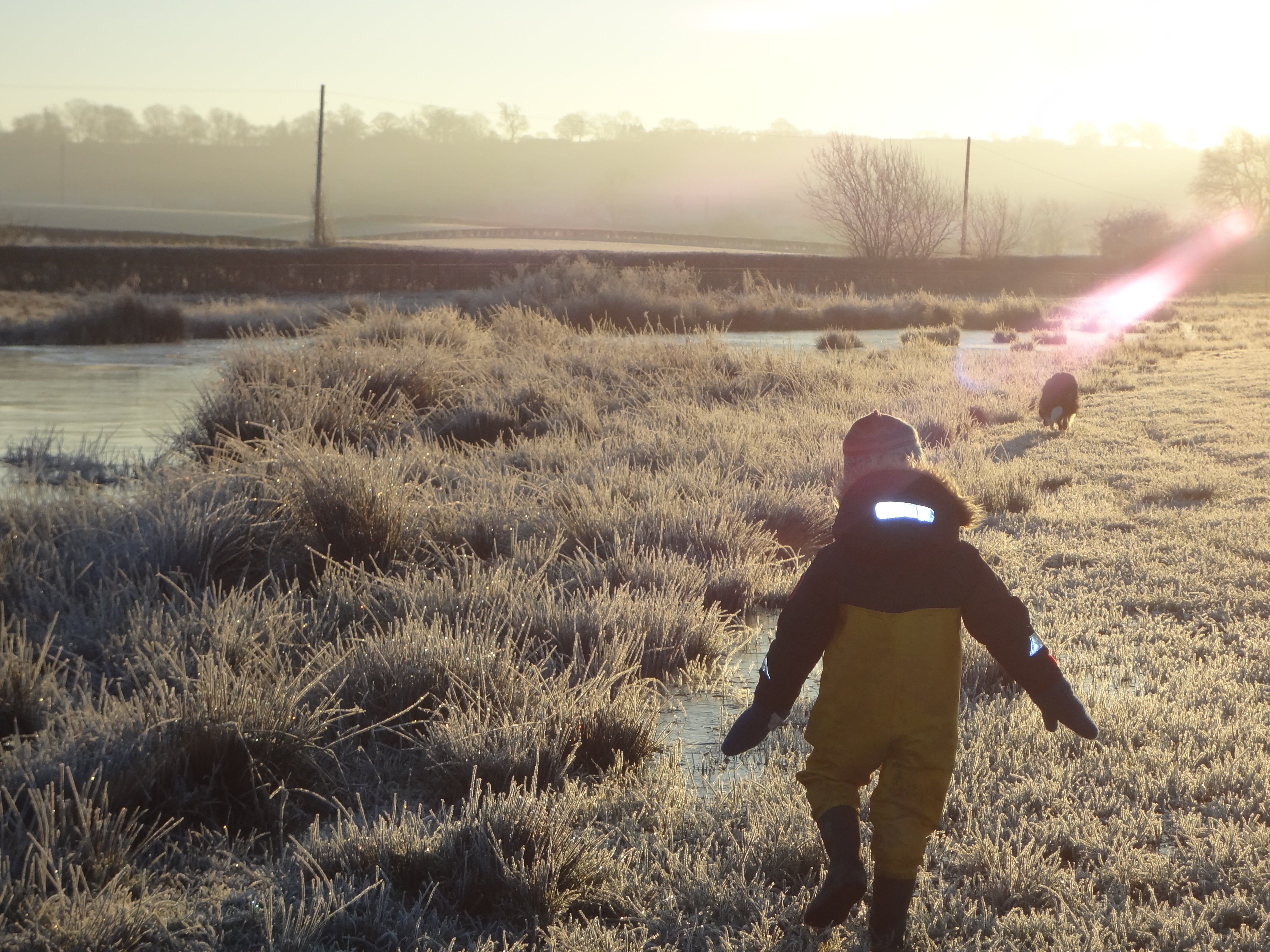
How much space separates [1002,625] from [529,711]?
166 centimetres

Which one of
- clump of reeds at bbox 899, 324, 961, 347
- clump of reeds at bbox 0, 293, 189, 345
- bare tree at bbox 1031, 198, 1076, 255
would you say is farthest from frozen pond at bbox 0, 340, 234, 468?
bare tree at bbox 1031, 198, 1076, 255

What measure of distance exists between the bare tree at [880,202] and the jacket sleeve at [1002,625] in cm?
4417

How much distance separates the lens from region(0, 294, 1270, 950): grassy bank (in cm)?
259

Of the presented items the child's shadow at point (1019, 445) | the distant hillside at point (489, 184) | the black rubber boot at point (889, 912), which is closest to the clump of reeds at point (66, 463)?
the black rubber boot at point (889, 912)

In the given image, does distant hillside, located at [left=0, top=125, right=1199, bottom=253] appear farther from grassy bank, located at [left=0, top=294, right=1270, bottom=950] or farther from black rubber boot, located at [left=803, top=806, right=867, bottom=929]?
black rubber boot, located at [left=803, top=806, right=867, bottom=929]

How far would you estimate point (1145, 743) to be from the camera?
3.49 meters

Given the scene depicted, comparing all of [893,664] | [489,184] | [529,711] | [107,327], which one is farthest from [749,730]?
[489,184]

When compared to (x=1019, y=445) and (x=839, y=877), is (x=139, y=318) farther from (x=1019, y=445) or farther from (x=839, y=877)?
(x=839, y=877)

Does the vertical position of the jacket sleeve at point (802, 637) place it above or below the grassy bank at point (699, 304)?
below

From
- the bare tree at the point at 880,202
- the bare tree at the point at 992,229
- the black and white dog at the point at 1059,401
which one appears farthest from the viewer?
the bare tree at the point at 992,229

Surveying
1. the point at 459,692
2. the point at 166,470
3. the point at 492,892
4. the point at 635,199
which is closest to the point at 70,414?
the point at 166,470

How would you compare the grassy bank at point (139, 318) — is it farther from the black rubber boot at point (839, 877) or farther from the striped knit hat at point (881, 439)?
the black rubber boot at point (839, 877)

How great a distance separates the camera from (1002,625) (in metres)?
2.41

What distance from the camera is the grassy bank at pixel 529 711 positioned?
2.59 metres
